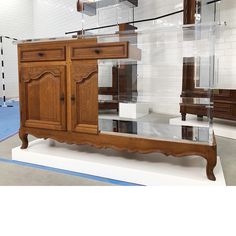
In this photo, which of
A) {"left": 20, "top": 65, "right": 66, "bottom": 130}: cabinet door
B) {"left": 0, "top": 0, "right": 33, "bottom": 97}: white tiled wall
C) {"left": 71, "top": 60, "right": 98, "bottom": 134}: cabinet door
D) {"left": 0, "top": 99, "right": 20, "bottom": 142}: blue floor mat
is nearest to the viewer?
{"left": 71, "top": 60, "right": 98, "bottom": 134}: cabinet door

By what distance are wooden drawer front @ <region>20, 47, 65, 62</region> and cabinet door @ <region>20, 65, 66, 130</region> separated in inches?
2.7

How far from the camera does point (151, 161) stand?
2172 millimetres

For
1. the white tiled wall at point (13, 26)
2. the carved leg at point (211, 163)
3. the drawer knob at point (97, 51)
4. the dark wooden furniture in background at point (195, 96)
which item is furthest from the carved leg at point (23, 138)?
the white tiled wall at point (13, 26)

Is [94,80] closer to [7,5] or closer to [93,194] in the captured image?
[93,194]

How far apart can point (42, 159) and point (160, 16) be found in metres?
3.98

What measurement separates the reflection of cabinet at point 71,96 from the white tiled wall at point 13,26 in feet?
20.2

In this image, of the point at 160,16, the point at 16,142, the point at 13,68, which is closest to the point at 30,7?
the point at 13,68

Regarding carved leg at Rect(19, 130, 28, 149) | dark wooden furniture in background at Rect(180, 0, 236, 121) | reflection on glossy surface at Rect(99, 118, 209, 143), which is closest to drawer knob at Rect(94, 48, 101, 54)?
reflection on glossy surface at Rect(99, 118, 209, 143)

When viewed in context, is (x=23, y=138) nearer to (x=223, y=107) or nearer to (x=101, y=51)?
(x=101, y=51)

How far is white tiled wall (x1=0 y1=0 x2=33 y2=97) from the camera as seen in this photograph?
25.8ft

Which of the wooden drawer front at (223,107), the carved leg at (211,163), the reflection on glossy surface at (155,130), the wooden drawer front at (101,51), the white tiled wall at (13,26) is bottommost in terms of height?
the carved leg at (211,163)

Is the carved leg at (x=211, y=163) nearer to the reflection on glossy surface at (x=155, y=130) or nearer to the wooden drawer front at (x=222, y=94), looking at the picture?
the reflection on glossy surface at (x=155, y=130)

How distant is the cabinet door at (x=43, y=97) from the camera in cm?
225

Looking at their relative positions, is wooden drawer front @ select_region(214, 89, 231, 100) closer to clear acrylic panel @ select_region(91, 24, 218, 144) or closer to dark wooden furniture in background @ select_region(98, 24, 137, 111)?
clear acrylic panel @ select_region(91, 24, 218, 144)
